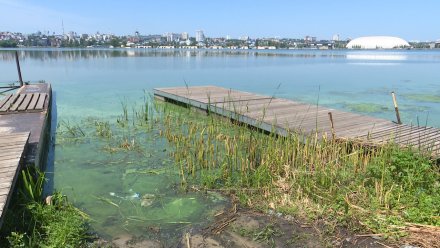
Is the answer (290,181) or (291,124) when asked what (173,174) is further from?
(291,124)

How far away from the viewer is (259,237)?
3.90 metres

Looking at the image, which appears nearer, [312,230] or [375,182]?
[312,230]

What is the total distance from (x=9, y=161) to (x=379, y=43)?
648 feet

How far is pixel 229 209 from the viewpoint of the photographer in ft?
15.1

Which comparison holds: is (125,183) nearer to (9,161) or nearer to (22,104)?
(9,161)

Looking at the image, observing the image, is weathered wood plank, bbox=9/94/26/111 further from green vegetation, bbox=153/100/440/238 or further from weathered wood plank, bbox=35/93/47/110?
green vegetation, bbox=153/100/440/238

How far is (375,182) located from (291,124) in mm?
2881

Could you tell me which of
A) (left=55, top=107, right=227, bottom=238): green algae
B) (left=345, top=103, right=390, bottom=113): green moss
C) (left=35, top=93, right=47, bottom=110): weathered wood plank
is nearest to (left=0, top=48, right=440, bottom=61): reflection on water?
(left=35, top=93, right=47, bottom=110): weathered wood plank

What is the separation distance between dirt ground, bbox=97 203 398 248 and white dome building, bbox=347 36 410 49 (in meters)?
185

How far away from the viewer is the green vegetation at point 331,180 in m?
4.05

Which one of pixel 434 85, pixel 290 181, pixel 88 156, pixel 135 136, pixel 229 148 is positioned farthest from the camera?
pixel 434 85

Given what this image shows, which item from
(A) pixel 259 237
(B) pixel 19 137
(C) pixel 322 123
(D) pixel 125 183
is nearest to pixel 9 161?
(B) pixel 19 137

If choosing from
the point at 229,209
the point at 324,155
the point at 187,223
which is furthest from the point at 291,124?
the point at 187,223

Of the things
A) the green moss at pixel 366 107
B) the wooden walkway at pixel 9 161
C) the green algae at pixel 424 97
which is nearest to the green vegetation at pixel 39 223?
the wooden walkway at pixel 9 161
